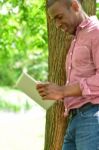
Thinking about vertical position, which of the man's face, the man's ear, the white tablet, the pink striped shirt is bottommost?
the white tablet

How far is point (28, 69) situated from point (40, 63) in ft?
2.12

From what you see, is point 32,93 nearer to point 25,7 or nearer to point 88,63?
point 88,63

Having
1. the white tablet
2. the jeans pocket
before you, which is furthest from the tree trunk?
the jeans pocket

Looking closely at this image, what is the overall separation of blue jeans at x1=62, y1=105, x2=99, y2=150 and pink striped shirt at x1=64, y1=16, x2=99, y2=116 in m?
0.07

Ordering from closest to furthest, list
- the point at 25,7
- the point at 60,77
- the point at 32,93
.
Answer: the point at 32,93 → the point at 60,77 → the point at 25,7

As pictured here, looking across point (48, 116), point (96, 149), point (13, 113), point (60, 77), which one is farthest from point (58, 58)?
point (13, 113)

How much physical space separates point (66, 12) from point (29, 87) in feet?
1.84

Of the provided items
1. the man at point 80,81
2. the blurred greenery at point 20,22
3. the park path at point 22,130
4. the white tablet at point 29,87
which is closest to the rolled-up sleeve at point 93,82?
the man at point 80,81

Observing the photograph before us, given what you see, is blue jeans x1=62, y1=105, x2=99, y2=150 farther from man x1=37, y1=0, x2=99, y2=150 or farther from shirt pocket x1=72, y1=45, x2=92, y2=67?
shirt pocket x1=72, y1=45, x2=92, y2=67

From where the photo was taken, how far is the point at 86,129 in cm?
339

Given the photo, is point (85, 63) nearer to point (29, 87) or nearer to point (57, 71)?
point (29, 87)

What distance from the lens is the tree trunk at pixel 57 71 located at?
4.38 m

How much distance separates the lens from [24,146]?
13.5 metres

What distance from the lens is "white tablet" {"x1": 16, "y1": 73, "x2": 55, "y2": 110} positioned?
143 inches
